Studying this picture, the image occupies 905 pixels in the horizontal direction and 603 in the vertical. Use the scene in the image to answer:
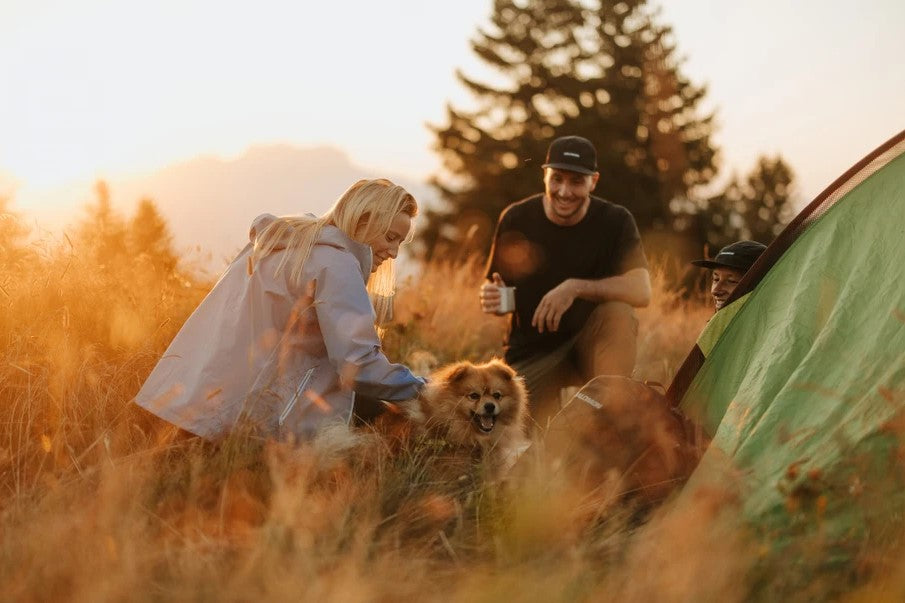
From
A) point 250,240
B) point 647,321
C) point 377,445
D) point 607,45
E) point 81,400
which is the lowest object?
point 647,321

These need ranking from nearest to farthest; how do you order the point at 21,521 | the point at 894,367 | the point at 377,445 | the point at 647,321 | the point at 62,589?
the point at 62,589
the point at 21,521
the point at 894,367
the point at 377,445
the point at 647,321

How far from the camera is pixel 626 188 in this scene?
25.5m

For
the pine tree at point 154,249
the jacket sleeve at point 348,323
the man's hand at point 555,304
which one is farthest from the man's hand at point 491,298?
the pine tree at point 154,249

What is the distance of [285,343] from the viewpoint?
137 inches

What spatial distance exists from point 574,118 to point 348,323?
77.7ft

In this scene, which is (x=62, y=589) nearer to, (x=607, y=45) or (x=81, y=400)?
(x=81, y=400)

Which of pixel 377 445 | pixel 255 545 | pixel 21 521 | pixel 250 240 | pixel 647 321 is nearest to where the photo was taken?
pixel 255 545

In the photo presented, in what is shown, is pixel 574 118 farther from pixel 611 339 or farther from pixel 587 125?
pixel 611 339

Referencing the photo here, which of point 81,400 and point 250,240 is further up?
point 250,240

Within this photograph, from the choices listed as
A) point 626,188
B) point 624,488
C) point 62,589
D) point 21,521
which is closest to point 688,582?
point 624,488

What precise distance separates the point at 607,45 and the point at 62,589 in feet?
85.1

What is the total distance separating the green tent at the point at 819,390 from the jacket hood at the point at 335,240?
142 centimetres

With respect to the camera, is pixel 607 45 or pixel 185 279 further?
pixel 607 45

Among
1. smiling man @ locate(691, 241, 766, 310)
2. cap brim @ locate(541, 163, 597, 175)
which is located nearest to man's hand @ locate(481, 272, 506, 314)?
cap brim @ locate(541, 163, 597, 175)
